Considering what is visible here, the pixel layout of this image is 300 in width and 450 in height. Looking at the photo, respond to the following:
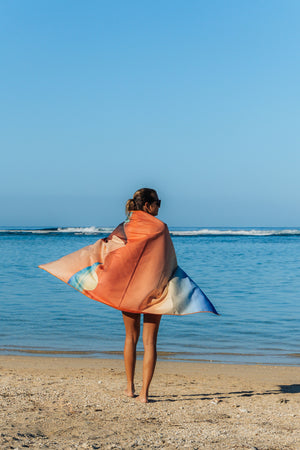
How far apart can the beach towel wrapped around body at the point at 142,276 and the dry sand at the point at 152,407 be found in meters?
0.88

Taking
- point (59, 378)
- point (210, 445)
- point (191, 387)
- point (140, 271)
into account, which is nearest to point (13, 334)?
point (59, 378)

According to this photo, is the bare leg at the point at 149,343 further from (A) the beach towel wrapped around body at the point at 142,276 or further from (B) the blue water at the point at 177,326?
(B) the blue water at the point at 177,326

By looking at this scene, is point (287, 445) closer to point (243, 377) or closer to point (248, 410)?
point (248, 410)

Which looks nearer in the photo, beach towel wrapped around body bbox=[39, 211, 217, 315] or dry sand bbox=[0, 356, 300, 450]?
dry sand bbox=[0, 356, 300, 450]

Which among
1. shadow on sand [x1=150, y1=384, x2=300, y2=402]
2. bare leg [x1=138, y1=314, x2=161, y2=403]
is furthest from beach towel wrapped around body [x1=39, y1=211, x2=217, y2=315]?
shadow on sand [x1=150, y1=384, x2=300, y2=402]

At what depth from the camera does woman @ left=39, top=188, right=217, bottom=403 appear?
4516 millimetres

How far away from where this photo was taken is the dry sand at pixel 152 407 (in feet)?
12.0

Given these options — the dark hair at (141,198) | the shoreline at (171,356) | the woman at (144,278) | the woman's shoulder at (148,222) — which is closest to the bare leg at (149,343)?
the woman at (144,278)

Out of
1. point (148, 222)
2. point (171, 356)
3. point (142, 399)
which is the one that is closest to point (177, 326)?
point (171, 356)

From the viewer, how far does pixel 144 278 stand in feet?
15.0

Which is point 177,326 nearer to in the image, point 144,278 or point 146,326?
point 146,326

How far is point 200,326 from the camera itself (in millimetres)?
8695

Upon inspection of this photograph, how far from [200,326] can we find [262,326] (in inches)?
40.6

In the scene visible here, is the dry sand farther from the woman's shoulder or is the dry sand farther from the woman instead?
the woman's shoulder
